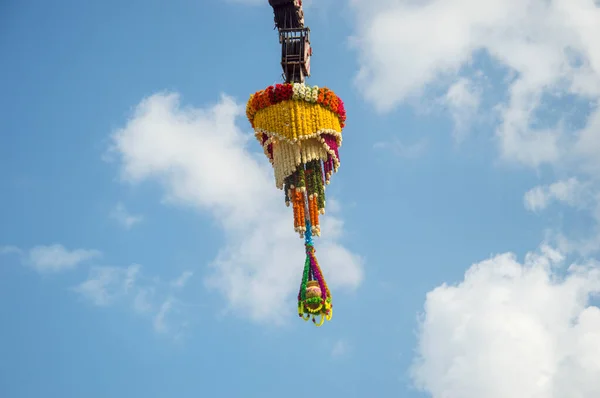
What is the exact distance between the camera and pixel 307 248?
36.3 m

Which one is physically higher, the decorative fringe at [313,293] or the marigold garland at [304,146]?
the marigold garland at [304,146]

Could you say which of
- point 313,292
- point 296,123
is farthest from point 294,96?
point 313,292

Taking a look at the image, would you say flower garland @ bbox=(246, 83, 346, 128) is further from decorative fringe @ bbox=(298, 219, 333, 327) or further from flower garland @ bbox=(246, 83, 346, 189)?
decorative fringe @ bbox=(298, 219, 333, 327)

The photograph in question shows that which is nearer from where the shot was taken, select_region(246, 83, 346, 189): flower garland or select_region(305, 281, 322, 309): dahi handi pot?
select_region(305, 281, 322, 309): dahi handi pot

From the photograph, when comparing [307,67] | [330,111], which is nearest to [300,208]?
[330,111]

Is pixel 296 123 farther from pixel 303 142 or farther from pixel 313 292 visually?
pixel 313 292

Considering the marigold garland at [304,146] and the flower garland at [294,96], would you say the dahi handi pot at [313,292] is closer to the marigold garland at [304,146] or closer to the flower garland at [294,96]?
the marigold garland at [304,146]

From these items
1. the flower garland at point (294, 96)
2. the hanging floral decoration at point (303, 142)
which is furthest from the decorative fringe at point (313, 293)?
the flower garland at point (294, 96)

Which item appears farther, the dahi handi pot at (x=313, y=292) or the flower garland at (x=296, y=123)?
the flower garland at (x=296, y=123)

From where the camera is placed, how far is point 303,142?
1438 inches

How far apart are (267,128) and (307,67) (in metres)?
4.04

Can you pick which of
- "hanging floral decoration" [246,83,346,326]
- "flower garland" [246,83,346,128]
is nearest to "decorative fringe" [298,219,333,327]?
"hanging floral decoration" [246,83,346,326]

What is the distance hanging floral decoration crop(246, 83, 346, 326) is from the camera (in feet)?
119

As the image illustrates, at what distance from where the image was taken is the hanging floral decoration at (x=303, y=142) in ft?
119
